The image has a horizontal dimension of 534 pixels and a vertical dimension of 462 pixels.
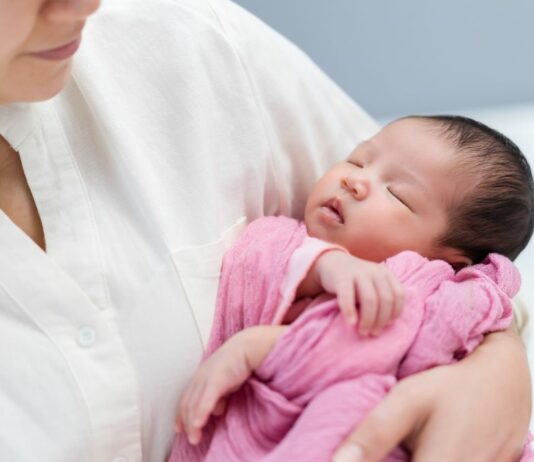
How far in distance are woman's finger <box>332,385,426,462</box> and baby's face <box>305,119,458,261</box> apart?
204 mm

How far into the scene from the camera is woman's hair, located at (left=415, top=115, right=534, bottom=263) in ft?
2.86

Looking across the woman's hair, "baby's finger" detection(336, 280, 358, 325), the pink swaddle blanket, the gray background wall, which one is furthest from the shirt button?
the gray background wall

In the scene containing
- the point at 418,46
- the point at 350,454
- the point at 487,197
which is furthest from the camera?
the point at 418,46

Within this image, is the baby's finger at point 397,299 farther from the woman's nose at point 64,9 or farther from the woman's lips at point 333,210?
the woman's nose at point 64,9

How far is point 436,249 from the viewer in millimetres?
883

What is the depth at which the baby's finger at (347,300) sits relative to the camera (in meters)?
0.71

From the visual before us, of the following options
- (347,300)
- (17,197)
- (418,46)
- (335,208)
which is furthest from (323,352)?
(418,46)

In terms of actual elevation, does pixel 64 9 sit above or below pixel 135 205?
above

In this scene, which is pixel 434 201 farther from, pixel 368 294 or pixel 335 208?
pixel 368 294

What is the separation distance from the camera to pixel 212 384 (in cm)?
73

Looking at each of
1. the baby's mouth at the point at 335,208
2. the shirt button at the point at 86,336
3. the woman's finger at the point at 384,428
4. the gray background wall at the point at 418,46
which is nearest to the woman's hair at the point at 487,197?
the baby's mouth at the point at 335,208

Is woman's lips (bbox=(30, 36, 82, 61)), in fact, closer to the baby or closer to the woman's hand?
the baby

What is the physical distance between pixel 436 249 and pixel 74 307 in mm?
376

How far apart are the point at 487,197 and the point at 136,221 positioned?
0.36 meters
